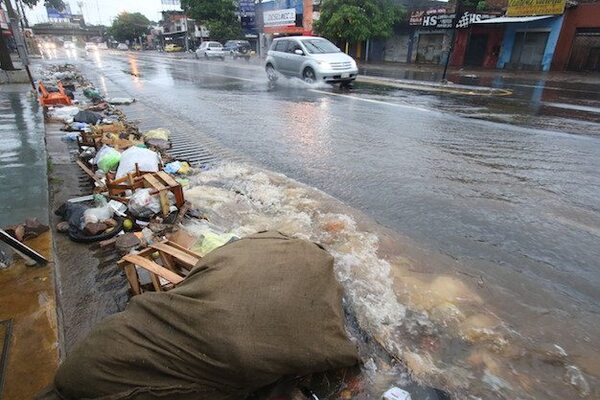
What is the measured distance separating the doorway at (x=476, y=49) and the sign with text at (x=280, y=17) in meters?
18.0

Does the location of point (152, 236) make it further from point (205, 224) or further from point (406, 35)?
point (406, 35)

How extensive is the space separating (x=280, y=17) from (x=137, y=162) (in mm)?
39206

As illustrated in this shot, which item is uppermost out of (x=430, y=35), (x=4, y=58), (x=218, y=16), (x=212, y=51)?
(x=218, y=16)

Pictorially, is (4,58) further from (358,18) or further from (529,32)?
(529,32)

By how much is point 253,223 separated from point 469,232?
218 centimetres

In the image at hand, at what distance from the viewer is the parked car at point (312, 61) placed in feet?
44.9

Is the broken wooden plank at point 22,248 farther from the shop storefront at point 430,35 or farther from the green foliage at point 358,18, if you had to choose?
the shop storefront at point 430,35

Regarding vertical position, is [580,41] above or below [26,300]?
above

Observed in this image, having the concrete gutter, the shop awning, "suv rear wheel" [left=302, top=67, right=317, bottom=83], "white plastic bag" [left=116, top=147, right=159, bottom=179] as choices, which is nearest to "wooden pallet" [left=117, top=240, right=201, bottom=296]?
"white plastic bag" [left=116, top=147, right=159, bottom=179]

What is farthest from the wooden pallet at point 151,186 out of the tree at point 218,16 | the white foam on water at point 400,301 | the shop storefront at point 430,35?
the tree at point 218,16

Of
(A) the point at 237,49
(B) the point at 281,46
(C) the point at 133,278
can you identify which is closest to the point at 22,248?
(C) the point at 133,278

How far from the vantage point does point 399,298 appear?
2820 mm

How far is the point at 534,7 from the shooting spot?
22.1 meters

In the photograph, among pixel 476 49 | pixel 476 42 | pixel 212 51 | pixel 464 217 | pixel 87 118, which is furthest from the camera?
pixel 212 51
